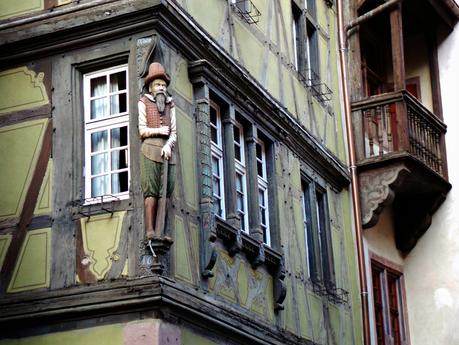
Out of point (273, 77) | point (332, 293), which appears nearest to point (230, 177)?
point (273, 77)

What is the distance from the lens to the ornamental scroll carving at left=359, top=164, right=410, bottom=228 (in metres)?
17.2

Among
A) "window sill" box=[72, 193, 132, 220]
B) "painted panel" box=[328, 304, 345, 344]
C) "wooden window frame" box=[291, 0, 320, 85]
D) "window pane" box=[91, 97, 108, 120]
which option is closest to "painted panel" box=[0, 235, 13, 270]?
"window sill" box=[72, 193, 132, 220]

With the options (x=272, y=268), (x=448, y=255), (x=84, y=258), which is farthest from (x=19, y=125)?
(x=448, y=255)

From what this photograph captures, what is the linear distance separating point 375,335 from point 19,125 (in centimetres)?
703

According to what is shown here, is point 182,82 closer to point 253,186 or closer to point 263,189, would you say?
point 253,186

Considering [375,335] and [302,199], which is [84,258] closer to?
[302,199]

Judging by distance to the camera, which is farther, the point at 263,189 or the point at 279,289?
the point at 263,189

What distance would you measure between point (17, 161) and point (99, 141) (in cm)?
92

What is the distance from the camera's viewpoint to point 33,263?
11.9m

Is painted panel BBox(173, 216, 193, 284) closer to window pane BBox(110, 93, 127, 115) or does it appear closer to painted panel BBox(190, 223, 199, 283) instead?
painted panel BBox(190, 223, 199, 283)

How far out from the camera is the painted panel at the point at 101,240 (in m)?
11.5

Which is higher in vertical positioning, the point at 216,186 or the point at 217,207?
the point at 216,186

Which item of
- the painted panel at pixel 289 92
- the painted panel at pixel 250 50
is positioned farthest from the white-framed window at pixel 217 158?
the painted panel at pixel 289 92

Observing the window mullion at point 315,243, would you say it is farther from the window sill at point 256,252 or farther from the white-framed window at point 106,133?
the white-framed window at point 106,133
